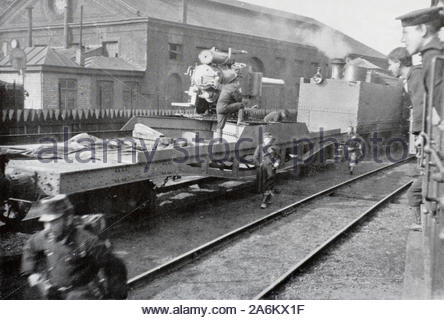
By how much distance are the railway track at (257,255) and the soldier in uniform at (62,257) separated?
1.48m

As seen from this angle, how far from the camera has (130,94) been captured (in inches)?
1035

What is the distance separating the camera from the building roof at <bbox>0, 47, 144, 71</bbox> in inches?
874

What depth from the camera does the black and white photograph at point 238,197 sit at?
3646 mm

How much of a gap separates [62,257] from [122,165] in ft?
9.42

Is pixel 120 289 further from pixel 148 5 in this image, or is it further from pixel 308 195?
pixel 148 5

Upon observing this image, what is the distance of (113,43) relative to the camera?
1144 inches

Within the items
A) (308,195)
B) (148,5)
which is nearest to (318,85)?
(308,195)

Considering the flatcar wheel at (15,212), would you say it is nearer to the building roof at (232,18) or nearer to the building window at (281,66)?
the building roof at (232,18)

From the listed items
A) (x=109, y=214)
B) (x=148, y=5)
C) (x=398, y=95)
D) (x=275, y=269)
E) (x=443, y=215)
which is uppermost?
(x=148, y=5)

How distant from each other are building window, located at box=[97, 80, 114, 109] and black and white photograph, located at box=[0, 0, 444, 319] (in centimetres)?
519

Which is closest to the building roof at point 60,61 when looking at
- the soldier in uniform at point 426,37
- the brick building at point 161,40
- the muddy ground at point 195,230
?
the brick building at point 161,40

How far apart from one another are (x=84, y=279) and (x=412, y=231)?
348 centimetres

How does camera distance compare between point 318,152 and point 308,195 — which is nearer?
point 308,195

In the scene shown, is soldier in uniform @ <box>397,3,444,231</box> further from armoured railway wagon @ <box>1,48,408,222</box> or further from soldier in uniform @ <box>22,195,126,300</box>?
armoured railway wagon @ <box>1,48,408,222</box>
